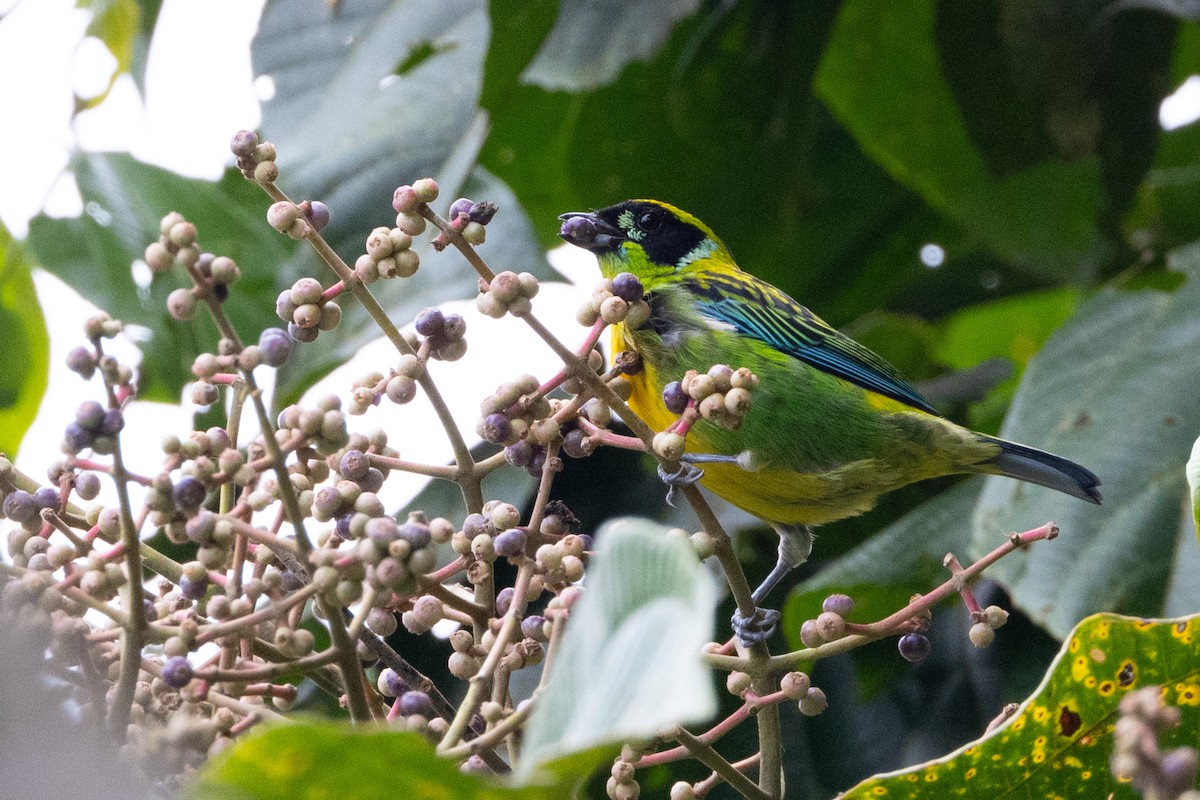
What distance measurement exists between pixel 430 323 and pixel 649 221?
69.7 inches

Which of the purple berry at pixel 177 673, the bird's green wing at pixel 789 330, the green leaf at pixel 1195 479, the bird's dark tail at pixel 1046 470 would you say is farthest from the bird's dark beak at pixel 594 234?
the purple berry at pixel 177 673

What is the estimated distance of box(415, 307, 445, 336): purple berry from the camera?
1408mm

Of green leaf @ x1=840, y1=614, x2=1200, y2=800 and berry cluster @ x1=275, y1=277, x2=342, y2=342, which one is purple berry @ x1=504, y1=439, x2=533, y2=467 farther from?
green leaf @ x1=840, y1=614, x2=1200, y2=800

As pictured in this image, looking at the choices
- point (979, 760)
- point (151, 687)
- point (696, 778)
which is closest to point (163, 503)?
point (151, 687)

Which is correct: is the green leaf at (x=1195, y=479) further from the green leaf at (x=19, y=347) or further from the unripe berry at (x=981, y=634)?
the green leaf at (x=19, y=347)

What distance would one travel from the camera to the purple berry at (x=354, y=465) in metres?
1.39

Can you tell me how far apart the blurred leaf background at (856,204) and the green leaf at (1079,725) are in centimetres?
92

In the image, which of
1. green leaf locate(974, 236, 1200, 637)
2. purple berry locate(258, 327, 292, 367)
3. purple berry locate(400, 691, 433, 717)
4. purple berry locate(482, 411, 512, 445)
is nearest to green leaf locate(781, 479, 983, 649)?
green leaf locate(974, 236, 1200, 637)

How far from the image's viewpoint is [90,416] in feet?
3.78

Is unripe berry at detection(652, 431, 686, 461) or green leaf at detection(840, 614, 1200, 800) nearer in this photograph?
unripe berry at detection(652, 431, 686, 461)

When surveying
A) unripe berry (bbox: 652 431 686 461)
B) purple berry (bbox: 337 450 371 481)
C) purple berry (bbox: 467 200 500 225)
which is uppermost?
purple berry (bbox: 467 200 500 225)

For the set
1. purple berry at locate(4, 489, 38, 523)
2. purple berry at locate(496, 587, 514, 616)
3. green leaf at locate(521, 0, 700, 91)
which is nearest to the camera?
purple berry at locate(4, 489, 38, 523)

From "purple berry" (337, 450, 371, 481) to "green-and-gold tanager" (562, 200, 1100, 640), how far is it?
120 centimetres

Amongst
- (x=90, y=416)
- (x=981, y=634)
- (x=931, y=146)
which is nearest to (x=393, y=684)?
(x=90, y=416)
